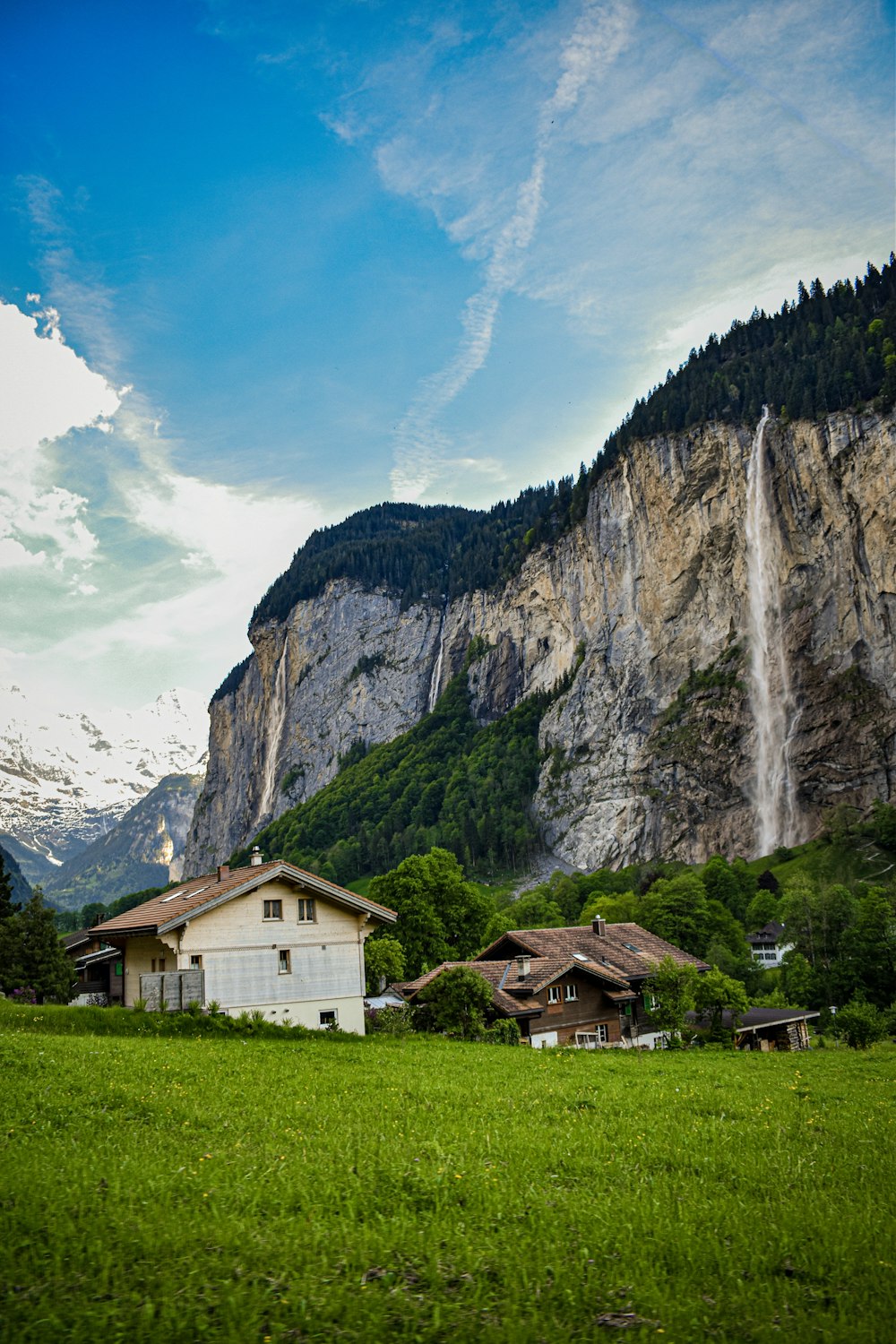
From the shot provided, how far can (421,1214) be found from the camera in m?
9.09

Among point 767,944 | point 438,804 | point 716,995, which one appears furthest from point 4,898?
point 438,804

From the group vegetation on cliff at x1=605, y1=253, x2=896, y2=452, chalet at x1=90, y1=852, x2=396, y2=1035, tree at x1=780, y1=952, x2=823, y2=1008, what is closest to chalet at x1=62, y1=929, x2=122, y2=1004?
chalet at x1=90, y1=852, x2=396, y2=1035

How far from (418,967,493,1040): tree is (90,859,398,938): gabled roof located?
123 inches

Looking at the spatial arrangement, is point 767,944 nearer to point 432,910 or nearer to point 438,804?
point 432,910

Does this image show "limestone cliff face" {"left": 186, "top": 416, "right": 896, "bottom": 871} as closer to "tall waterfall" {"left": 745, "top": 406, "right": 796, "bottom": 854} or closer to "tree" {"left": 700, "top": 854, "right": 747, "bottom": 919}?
"tall waterfall" {"left": 745, "top": 406, "right": 796, "bottom": 854}

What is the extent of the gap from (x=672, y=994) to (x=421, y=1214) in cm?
3658

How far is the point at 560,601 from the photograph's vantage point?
172 m

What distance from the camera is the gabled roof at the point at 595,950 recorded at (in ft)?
147

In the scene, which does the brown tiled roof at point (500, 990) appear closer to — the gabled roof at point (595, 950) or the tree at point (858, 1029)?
the gabled roof at point (595, 950)

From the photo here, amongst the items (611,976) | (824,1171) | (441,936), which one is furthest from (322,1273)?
(441,936)

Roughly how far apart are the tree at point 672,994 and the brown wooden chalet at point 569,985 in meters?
1.42

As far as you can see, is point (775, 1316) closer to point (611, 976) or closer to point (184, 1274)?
point (184, 1274)

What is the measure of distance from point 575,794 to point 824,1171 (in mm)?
138143

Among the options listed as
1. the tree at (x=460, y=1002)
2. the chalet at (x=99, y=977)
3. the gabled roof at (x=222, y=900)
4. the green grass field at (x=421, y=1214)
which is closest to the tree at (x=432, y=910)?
the chalet at (x=99, y=977)
